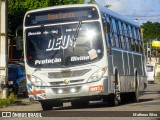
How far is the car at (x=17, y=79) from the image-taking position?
121 ft

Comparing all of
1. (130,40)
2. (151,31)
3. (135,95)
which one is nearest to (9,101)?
(135,95)

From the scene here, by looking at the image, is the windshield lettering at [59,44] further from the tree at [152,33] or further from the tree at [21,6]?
the tree at [152,33]

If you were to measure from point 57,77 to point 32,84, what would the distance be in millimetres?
875

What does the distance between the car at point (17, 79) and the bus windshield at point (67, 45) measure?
1466cm

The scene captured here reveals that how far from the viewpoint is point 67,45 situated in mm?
21891

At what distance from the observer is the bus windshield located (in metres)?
21.8

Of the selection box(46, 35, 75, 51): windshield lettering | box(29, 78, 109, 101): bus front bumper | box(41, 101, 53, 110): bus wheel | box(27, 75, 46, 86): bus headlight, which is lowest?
box(41, 101, 53, 110): bus wheel

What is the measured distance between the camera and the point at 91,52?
2188 cm

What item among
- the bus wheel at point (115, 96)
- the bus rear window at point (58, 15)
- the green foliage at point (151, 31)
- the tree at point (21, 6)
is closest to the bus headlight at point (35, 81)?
the bus rear window at point (58, 15)

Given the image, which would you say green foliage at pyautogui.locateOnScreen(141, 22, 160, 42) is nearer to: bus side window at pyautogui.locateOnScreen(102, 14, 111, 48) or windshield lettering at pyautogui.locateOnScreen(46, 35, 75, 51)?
bus side window at pyautogui.locateOnScreen(102, 14, 111, 48)

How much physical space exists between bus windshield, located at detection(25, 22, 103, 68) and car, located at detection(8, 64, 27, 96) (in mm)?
14659

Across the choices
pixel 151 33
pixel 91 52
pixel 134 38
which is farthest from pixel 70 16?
pixel 151 33

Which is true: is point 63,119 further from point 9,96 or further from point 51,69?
point 9,96

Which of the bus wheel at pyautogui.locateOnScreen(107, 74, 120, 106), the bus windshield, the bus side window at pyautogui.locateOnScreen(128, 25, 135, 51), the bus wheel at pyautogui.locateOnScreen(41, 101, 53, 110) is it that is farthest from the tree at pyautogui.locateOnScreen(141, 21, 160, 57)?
the bus windshield
